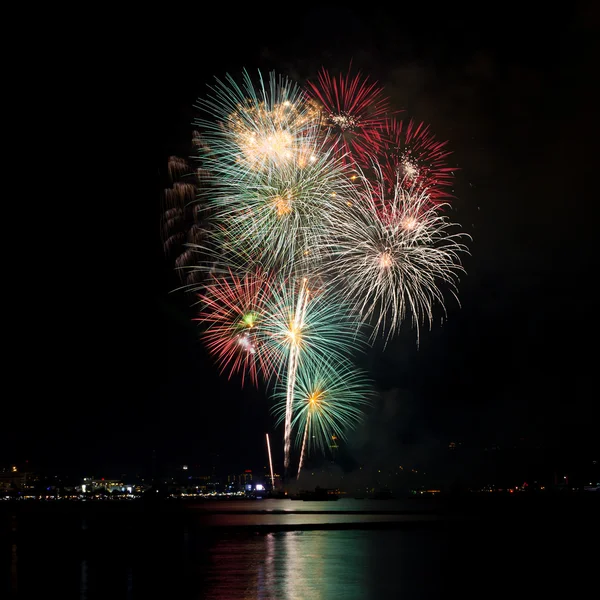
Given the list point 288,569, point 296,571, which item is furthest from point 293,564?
point 296,571

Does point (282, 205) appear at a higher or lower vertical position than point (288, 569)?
higher

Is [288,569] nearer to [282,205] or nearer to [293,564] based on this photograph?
[293,564]

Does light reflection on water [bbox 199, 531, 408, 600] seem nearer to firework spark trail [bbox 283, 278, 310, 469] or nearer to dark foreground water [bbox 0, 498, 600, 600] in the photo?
dark foreground water [bbox 0, 498, 600, 600]

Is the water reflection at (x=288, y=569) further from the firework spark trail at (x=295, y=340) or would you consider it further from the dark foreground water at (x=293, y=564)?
the firework spark trail at (x=295, y=340)

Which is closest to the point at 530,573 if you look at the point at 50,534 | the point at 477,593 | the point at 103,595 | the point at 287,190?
the point at 477,593

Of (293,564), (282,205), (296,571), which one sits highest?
(282,205)

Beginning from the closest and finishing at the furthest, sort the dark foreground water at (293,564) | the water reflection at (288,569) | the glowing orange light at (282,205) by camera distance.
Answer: the water reflection at (288,569) → the dark foreground water at (293,564) → the glowing orange light at (282,205)

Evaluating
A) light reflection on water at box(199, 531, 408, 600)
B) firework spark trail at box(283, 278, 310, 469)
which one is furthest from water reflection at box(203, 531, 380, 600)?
firework spark trail at box(283, 278, 310, 469)

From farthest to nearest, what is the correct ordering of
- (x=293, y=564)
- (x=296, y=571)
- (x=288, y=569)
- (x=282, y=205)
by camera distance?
(x=282, y=205) → (x=293, y=564) → (x=288, y=569) → (x=296, y=571)

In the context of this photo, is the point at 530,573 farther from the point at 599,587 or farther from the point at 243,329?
the point at 243,329

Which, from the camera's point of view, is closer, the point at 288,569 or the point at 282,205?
the point at 288,569

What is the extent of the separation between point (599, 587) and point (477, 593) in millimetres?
3214

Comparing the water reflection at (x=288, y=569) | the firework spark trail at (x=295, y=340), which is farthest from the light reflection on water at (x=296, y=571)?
the firework spark trail at (x=295, y=340)

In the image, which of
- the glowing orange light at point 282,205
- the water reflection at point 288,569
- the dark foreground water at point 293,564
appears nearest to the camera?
the water reflection at point 288,569
